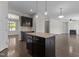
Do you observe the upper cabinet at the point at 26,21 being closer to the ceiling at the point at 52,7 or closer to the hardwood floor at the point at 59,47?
the ceiling at the point at 52,7

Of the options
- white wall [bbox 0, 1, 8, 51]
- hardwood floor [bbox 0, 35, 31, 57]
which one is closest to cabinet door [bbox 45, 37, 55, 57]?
hardwood floor [bbox 0, 35, 31, 57]

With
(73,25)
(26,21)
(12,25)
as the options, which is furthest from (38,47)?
(73,25)

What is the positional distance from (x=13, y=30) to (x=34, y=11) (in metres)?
0.78

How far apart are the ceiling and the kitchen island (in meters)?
0.62

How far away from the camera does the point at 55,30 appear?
3104mm

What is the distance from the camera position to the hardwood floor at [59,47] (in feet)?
9.82

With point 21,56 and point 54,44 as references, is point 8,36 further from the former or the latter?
point 54,44

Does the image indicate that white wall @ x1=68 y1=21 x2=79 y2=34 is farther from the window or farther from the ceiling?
the window

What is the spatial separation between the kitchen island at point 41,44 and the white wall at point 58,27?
0.19 m

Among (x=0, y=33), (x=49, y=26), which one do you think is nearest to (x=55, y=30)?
(x=49, y=26)

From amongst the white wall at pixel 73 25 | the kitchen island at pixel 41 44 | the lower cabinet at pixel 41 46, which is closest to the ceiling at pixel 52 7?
the white wall at pixel 73 25

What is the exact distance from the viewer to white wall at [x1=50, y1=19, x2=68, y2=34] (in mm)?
3094

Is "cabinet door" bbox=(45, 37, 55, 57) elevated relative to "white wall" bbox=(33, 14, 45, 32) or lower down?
lower down

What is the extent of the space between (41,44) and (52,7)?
1.09 metres
